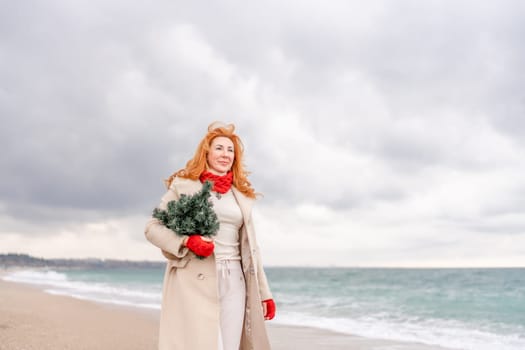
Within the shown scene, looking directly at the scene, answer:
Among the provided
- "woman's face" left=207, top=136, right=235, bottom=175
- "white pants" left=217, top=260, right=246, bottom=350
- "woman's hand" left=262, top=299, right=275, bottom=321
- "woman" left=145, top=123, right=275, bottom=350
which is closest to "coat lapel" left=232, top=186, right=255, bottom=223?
"woman" left=145, top=123, right=275, bottom=350

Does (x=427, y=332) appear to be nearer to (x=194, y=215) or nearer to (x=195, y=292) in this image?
(x=195, y=292)

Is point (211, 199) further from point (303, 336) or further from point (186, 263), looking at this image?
point (303, 336)

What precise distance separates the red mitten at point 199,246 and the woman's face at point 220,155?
521mm

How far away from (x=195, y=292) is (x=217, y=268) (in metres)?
0.18

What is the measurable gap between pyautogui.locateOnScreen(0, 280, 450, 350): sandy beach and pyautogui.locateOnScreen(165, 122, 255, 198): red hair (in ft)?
14.2

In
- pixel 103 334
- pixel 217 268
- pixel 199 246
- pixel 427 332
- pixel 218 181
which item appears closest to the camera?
pixel 199 246

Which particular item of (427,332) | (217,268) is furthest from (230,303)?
(427,332)

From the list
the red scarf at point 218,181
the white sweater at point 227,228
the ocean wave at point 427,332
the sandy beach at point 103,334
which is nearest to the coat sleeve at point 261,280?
the white sweater at point 227,228

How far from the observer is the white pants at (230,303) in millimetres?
3248

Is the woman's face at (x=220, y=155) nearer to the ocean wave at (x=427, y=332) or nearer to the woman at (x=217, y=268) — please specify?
the woman at (x=217, y=268)

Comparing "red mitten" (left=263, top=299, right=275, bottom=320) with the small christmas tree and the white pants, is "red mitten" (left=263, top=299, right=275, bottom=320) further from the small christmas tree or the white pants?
the small christmas tree

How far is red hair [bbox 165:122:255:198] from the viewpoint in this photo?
337 cm

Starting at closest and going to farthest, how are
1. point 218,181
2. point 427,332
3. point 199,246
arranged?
point 199,246 < point 218,181 < point 427,332

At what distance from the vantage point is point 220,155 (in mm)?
3361
